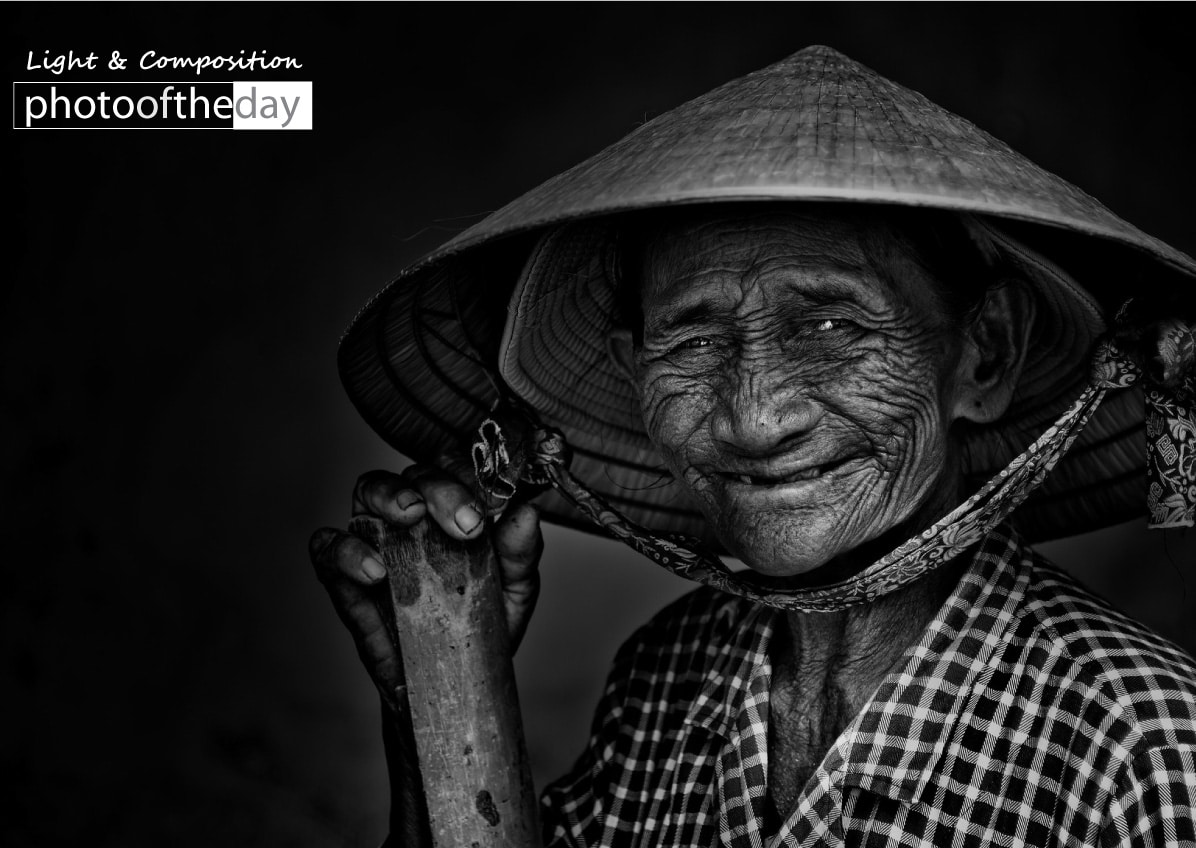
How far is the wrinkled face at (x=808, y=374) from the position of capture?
5.50 feet

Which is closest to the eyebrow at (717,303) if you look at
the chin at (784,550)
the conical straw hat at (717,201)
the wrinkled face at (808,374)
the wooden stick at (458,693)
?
the wrinkled face at (808,374)

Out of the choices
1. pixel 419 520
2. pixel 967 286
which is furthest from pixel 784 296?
pixel 419 520

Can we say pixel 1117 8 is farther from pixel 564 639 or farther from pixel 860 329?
pixel 564 639

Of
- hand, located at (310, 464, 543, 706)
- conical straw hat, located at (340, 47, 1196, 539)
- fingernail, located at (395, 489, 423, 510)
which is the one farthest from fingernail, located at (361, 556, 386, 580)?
conical straw hat, located at (340, 47, 1196, 539)

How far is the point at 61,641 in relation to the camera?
303 cm

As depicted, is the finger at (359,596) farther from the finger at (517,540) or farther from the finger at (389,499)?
the finger at (517,540)

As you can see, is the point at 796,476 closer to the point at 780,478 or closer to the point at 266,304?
the point at 780,478

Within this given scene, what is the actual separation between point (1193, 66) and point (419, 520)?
2289 mm

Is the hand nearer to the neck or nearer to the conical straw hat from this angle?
the conical straw hat

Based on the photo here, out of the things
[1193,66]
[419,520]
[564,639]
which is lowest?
[564,639]

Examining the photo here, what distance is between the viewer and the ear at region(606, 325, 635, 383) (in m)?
2.01

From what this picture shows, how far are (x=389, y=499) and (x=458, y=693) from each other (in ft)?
0.93

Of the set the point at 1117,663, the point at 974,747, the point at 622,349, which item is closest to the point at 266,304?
the point at 622,349

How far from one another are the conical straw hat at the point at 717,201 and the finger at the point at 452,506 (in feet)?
0.90
